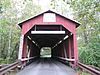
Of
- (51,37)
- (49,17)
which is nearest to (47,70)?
(49,17)

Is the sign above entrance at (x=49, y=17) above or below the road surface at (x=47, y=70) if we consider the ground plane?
above

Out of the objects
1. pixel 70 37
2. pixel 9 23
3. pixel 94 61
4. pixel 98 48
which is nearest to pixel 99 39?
pixel 98 48

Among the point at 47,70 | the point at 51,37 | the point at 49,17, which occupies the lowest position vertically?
the point at 47,70

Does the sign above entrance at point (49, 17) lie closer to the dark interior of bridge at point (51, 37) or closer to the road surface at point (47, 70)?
the dark interior of bridge at point (51, 37)

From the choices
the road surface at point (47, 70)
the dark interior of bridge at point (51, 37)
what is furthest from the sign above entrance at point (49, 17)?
the road surface at point (47, 70)

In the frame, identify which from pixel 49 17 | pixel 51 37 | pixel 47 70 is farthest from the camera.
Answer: pixel 51 37

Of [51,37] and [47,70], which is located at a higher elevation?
[51,37]

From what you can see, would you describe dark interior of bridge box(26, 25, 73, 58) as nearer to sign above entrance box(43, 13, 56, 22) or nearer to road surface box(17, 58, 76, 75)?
sign above entrance box(43, 13, 56, 22)

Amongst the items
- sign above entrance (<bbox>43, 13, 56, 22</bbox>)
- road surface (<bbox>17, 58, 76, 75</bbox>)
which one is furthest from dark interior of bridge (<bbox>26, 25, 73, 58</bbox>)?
road surface (<bbox>17, 58, 76, 75</bbox>)

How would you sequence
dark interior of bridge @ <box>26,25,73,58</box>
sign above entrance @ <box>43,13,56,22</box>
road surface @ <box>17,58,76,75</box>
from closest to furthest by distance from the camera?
road surface @ <box>17,58,76,75</box>, sign above entrance @ <box>43,13,56,22</box>, dark interior of bridge @ <box>26,25,73,58</box>

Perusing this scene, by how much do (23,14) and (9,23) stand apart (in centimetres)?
253

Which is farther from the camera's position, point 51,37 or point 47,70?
point 51,37

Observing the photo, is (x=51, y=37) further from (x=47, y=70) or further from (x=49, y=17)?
(x=47, y=70)

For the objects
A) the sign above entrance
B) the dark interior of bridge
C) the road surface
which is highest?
the sign above entrance
